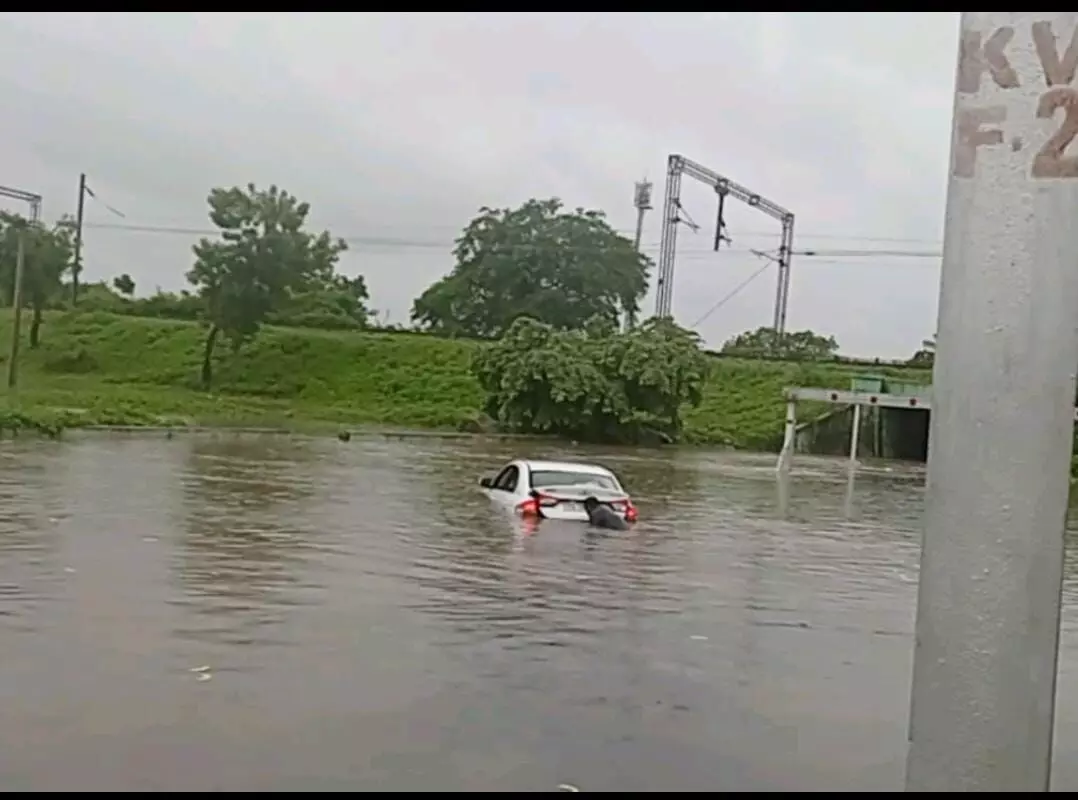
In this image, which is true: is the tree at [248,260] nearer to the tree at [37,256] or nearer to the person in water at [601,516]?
the tree at [37,256]

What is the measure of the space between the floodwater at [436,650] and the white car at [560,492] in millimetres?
475

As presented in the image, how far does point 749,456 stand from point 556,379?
7950 mm

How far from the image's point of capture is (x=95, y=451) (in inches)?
1336

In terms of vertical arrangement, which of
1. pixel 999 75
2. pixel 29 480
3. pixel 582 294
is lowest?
pixel 29 480

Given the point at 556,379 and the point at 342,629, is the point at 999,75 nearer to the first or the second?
the point at 342,629

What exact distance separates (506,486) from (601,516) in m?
2.66

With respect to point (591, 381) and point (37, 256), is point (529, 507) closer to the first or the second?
point (591, 381)

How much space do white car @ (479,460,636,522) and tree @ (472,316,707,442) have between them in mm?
33044

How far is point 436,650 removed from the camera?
10.6 metres

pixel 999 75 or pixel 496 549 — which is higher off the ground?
pixel 999 75

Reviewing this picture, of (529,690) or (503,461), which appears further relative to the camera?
(503,461)

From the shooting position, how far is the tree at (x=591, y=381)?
54.3 meters

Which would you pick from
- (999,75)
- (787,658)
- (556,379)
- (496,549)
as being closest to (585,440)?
(556,379)

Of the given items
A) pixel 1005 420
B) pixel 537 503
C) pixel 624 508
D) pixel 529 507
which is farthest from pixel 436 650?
pixel 624 508
